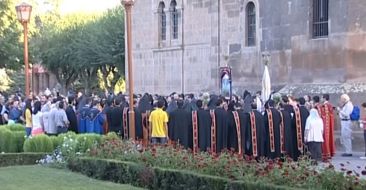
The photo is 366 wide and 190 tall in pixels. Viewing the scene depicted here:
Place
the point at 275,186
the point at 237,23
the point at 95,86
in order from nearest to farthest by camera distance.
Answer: the point at 275,186 < the point at 237,23 < the point at 95,86

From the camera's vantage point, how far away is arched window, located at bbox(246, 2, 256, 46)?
98.4 feet

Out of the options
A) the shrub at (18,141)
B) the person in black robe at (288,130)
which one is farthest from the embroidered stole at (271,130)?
the shrub at (18,141)

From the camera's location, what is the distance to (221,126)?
1919cm

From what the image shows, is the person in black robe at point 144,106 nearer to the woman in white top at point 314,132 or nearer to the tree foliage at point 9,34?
the woman in white top at point 314,132

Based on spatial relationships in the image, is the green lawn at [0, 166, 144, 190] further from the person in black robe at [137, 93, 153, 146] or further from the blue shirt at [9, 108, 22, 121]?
the blue shirt at [9, 108, 22, 121]

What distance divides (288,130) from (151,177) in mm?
6743

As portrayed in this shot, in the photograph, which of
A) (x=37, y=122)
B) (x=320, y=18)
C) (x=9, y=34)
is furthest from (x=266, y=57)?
(x=9, y=34)

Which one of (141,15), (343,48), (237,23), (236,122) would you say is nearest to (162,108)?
(236,122)

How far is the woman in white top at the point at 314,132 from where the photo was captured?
62.0 ft

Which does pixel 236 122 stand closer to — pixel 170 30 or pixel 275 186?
pixel 275 186

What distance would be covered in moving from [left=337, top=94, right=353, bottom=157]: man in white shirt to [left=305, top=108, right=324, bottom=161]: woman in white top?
1996mm

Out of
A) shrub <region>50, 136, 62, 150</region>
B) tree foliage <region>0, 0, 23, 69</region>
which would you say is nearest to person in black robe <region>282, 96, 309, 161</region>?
shrub <region>50, 136, 62, 150</region>

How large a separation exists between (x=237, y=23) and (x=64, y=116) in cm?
1184

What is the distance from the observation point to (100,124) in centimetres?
2195
